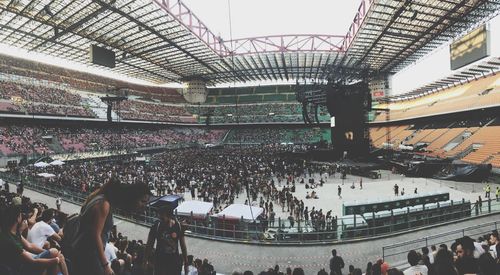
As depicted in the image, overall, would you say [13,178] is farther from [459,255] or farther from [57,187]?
[459,255]

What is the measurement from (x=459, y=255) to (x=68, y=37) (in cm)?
4238

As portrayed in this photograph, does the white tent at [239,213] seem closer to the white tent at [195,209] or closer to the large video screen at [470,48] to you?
the white tent at [195,209]

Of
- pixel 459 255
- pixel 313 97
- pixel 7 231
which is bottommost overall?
pixel 459 255

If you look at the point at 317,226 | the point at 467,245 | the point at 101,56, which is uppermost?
the point at 101,56

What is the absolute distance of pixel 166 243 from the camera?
3.36 m

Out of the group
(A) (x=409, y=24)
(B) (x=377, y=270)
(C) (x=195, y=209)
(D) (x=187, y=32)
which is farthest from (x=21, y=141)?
(A) (x=409, y=24)

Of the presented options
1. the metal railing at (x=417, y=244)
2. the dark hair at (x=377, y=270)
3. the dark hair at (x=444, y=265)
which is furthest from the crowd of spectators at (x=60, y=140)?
the dark hair at (x=444, y=265)

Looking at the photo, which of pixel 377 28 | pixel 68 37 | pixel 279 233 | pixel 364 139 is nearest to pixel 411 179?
pixel 364 139

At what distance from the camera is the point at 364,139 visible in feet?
101

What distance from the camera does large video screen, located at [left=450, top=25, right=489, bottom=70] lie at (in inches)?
1193

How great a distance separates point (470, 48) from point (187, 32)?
31.7 metres

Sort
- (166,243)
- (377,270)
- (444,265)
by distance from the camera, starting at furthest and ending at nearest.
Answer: (377,270)
(444,265)
(166,243)

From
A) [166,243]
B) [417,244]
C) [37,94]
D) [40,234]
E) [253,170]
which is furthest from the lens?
[37,94]

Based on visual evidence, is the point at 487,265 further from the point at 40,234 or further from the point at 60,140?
the point at 60,140
